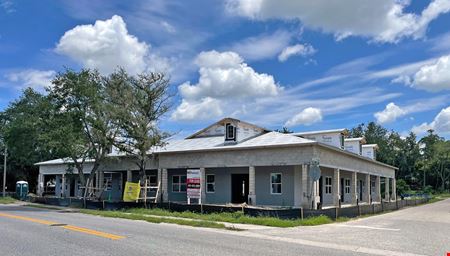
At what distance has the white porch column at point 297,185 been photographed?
28206mm

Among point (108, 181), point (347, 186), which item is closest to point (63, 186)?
point (108, 181)

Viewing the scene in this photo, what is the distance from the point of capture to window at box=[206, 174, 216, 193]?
33444 millimetres

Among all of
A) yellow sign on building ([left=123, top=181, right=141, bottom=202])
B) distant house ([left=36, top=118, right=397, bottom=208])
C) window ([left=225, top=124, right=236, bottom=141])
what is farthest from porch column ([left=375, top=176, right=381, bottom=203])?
yellow sign on building ([left=123, top=181, right=141, bottom=202])

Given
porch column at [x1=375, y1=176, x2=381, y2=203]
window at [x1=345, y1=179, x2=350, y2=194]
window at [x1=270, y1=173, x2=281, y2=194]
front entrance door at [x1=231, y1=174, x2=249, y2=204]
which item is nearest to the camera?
window at [x1=270, y1=173, x2=281, y2=194]

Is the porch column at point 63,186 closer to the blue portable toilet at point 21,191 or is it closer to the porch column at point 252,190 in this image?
the blue portable toilet at point 21,191

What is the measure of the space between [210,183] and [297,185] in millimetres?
7743

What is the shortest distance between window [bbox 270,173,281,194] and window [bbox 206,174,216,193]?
5.14 meters

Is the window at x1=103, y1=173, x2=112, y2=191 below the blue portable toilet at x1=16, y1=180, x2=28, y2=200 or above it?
above

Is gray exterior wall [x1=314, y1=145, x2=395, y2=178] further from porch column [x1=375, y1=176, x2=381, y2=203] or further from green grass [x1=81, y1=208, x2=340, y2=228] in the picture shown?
green grass [x1=81, y1=208, x2=340, y2=228]

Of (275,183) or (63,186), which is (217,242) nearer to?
(275,183)

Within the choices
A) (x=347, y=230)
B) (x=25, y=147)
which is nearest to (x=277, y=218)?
(x=347, y=230)

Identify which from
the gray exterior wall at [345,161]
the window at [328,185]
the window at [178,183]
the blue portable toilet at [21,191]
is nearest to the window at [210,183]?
the window at [178,183]

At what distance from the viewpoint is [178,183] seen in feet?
119

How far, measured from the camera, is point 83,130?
116 feet
